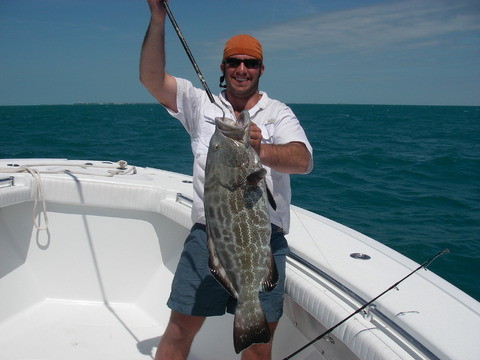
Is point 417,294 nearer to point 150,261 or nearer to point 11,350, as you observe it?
point 150,261

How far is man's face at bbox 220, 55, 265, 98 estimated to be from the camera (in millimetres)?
2736

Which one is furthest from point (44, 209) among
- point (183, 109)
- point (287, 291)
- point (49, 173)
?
point (287, 291)

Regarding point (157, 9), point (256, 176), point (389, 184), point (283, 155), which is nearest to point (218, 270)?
point (256, 176)

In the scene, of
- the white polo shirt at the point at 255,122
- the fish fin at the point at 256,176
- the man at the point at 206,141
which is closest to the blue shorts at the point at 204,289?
the man at the point at 206,141

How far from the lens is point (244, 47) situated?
2703 millimetres

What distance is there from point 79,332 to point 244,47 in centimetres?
273

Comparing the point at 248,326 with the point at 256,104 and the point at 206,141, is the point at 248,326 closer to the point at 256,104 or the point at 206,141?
the point at 206,141

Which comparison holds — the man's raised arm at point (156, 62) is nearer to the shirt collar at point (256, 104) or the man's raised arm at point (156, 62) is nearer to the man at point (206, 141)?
the man at point (206, 141)

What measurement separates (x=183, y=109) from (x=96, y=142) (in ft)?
64.3

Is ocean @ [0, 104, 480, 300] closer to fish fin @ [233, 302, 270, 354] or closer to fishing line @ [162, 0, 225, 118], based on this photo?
fish fin @ [233, 302, 270, 354]

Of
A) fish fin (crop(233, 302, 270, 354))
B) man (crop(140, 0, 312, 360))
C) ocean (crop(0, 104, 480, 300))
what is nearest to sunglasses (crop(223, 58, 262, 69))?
man (crop(140, 0, 312, 360))

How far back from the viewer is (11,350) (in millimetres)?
3588

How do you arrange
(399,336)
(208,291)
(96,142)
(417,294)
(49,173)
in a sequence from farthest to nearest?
(96,142) → (49,173) → (208,291) → (417,294) → (399,336)

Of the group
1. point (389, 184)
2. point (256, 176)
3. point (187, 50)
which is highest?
point (187, 50)
